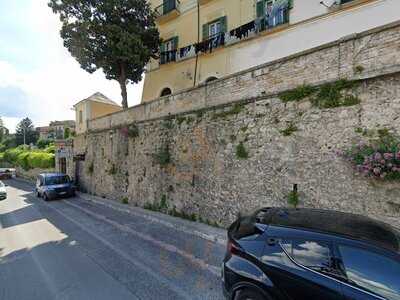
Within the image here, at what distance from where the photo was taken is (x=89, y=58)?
566 inches

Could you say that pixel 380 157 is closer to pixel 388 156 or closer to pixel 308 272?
pixel 388 156

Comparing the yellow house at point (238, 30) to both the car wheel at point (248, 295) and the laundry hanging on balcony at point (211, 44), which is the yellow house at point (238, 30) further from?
the car wheel at point (248, 295)

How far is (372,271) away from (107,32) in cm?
1496

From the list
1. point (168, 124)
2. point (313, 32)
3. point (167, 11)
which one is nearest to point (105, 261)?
point (168, 124)

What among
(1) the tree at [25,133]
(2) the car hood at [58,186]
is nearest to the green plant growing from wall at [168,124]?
(2) the car hood at [58,186]

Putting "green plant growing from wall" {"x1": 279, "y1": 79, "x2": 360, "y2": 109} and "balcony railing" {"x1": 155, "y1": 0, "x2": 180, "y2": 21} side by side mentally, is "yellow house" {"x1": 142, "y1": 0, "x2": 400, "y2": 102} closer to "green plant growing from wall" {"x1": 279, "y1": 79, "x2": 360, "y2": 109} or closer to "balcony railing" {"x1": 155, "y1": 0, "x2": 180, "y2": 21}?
"balcony railing" {"x1": 155, "y1": 0, "x2": 180, "y2": 21}

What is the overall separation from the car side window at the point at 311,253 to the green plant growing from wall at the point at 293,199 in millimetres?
3225

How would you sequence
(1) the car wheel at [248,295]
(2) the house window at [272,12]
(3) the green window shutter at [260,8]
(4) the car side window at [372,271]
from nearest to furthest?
(4) the car side window at [372,271] → (1) the car wheel at [248,295] → (2) the house window at [272,12] → (3) the green window shutter at [260,8]

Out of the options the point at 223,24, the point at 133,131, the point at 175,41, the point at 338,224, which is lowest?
the point at 338,224

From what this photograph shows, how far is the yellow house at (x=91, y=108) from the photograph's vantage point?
18.9 m

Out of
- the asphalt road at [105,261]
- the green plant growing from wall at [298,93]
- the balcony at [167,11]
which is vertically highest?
the balcony at [167,11]

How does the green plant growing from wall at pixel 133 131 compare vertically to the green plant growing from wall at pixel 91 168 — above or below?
above

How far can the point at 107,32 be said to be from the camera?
13422mm

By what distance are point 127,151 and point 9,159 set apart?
3860cm
